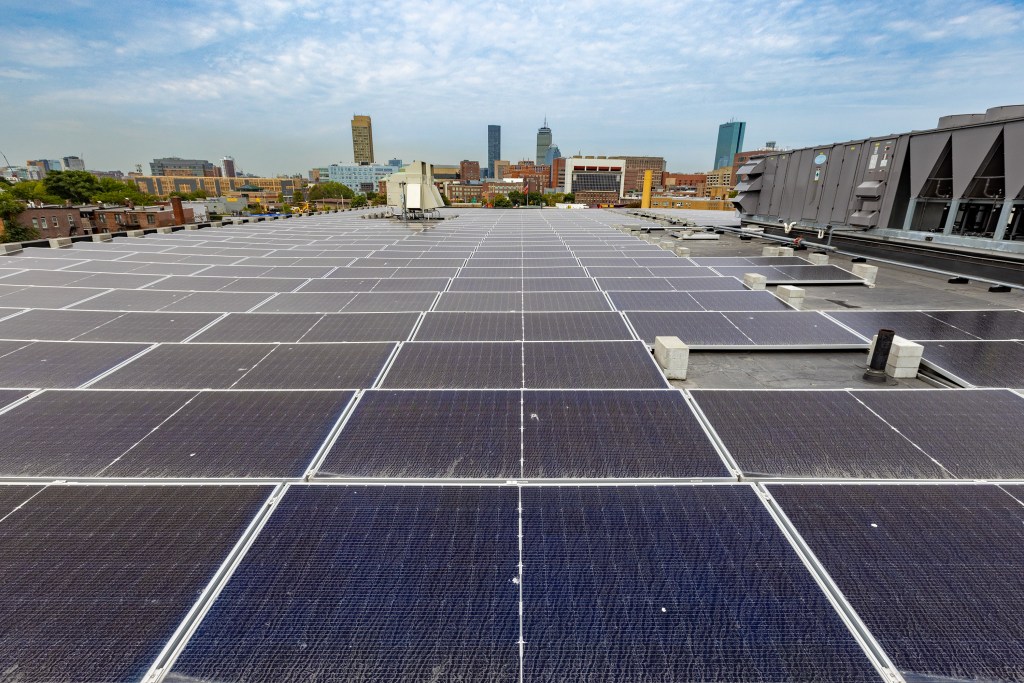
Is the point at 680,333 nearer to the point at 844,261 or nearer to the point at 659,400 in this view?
the point at 659,400

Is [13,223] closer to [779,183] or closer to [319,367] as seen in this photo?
[319,367]

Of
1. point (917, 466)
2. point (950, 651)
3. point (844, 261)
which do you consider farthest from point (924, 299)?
point (950, 651)

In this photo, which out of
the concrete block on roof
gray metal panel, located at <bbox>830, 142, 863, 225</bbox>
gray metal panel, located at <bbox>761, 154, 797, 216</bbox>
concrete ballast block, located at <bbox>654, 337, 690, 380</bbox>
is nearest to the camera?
concrete ballast block, located at <bbox>654, 337, 690, 380</bbox>

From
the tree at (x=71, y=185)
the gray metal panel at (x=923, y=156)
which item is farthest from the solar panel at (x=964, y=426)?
the tree at (x=71, y=185)

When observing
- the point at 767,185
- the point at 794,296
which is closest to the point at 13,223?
the point at 767,185

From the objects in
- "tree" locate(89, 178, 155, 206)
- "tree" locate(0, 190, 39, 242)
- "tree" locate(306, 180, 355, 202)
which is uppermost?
"tree" locate(306, 180, 355, 202)

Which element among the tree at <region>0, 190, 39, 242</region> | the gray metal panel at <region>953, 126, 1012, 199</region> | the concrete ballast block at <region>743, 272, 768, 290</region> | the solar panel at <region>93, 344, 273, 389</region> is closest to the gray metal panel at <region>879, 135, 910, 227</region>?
the gray metal panel at <region>953, 126, 1012, 199</region>

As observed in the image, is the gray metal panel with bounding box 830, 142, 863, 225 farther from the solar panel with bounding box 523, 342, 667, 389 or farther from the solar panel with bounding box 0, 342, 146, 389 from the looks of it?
the solar panel with bounding box 0, 342, 146, 389
